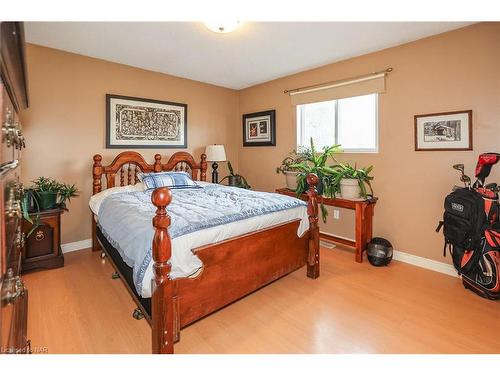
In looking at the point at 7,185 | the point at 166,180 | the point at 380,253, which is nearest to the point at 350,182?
the point at 380,253

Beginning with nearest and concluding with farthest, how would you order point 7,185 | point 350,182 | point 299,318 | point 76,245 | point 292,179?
point 7,185, point 299,318, point 350,182, point 76,245, point 292,179

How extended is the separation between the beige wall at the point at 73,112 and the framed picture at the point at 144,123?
86 mm

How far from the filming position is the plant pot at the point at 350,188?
310 centimetres

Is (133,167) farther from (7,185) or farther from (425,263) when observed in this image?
(425,263)

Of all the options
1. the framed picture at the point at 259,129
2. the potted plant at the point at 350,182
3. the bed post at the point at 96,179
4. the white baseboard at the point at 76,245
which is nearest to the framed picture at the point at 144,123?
the bed post at the point at 96,179

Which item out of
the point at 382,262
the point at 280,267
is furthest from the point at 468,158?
the point at 280,267

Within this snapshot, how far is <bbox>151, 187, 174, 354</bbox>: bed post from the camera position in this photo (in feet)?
4.82

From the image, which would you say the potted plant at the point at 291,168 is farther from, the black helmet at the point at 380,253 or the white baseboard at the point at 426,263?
the white baseboard at the point at 426,263

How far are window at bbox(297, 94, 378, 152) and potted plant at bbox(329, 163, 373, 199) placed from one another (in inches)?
16.4

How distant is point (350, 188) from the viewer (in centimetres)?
312

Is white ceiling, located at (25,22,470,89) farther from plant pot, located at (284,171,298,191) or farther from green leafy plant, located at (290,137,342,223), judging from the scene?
plant pot, located at (284,171,298,191)

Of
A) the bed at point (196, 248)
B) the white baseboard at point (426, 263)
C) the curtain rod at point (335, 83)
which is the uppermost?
the curtain rod at point (335, 83)

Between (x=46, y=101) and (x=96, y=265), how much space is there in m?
1.91

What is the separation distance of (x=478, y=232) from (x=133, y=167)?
383cm
